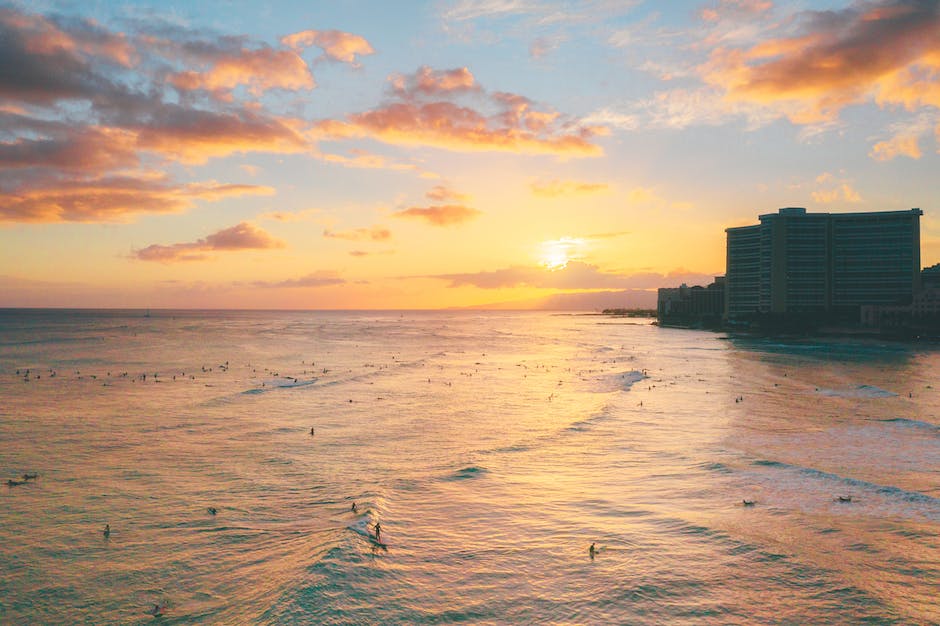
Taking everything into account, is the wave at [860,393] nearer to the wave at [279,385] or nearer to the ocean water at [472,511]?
the ocean water at [472,511]

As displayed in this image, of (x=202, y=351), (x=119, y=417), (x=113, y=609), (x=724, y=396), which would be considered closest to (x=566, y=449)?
(x=113, y=609)

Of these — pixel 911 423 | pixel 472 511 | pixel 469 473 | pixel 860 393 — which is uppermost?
pixel 911 423

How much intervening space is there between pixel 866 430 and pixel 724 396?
59.4 ft

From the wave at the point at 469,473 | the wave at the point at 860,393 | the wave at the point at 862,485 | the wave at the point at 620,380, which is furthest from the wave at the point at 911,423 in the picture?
the wave at the point at 469,473

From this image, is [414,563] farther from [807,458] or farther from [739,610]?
[807,458]

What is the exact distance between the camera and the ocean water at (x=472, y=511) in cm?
1752

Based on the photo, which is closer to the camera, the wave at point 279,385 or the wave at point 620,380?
the wave at point 279,385

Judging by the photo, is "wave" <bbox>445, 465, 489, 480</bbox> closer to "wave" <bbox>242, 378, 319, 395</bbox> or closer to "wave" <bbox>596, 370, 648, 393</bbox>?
"wave" <bbox>596, 370, 648, 393</bbox>

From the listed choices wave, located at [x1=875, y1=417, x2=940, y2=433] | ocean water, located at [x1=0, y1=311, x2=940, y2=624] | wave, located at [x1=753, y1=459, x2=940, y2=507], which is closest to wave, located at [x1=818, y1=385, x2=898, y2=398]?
ocean water, located at [x1=0, y1=311, x2=940, y2=624]

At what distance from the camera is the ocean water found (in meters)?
17.5

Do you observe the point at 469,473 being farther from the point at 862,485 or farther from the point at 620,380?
the point at 620,380

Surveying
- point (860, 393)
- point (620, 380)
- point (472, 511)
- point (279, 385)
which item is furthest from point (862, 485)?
point (279, 385)

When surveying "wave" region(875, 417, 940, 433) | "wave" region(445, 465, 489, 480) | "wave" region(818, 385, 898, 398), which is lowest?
"wave" region(445, 465, 489, 480)

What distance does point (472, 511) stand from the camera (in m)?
24.9
